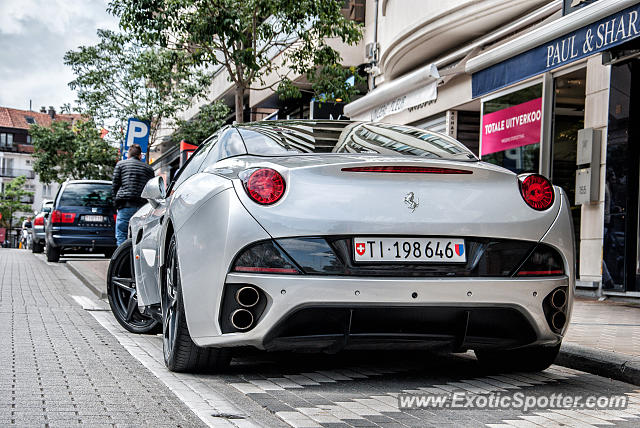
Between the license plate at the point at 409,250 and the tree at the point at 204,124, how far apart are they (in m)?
25.6

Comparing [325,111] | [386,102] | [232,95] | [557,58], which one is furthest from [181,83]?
[557,58]

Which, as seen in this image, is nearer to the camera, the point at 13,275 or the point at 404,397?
the point at 404,397

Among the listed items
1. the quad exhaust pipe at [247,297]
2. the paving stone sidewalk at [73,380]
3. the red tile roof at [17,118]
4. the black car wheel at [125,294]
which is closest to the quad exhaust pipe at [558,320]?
the quad exhaust pipe at [247,297]

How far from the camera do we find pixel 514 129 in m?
14.0

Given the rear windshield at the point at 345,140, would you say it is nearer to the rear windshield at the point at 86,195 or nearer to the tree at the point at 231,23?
the tree at the point at 231,23

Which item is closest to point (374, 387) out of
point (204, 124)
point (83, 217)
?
point (83, 217)

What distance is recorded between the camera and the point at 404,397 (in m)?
4.29

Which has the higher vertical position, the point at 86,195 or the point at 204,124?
Result: the point at 204,124

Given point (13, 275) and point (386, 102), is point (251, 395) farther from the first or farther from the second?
point (386, 102)

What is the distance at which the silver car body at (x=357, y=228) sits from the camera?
4.18 metres

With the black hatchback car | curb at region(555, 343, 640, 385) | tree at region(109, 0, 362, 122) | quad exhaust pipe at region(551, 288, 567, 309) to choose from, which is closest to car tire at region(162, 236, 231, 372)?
quad exhaust pipe at region(551, 288, 567, 309)

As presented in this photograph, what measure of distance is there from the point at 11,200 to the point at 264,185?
109 m

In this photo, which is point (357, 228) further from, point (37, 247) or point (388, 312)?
point (37, 247)

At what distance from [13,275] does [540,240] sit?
37.9ft
